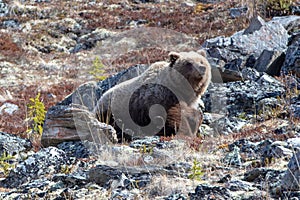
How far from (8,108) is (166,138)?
843 centimetres

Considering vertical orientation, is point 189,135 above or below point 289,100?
below

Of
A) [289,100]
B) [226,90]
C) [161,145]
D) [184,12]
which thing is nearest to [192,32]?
[184,12]

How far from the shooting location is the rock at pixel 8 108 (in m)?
15.7

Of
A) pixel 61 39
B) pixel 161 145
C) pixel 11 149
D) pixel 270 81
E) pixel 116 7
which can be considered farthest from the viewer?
pixel 116 7

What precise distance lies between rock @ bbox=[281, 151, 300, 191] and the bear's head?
5481mm

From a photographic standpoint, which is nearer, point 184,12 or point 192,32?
point 192,32

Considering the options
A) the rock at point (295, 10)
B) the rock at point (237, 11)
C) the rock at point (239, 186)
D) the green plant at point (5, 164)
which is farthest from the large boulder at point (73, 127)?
the rock at point (237, 11)

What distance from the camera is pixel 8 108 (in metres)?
16.1

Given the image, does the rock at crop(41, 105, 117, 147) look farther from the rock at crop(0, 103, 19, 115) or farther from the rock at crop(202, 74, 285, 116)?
the rock at crop(0, 103, 19, 115)

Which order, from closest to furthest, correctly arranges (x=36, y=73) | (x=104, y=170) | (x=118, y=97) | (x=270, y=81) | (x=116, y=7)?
(x=104, y=170) < (x=118, y=97) < (x=270, y=81) < (x=36, y=73) < (x=116, y=7)

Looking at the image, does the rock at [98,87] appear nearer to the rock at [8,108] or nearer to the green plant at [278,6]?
the rock at [8,108]

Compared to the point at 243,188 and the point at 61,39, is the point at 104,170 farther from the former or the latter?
the point at 61,39

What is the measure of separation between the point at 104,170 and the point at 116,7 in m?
33.7

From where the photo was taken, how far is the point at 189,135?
987 centimetres
